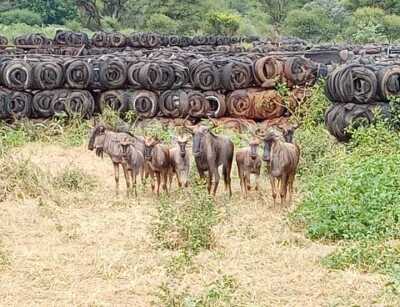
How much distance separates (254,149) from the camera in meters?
7.82

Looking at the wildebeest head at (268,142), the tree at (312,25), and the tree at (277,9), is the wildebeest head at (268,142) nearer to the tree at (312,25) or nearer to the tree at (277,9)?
the tree at (312,25)

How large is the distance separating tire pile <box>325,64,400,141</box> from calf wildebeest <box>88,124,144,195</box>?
2.32m

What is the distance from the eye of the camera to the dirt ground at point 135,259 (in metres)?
5.34

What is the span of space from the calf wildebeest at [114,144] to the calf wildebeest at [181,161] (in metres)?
0.34

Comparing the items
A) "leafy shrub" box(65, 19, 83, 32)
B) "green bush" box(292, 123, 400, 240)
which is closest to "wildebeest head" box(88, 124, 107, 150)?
"green bush" box(292, 123, 400, 240)

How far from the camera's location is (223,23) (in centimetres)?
3644

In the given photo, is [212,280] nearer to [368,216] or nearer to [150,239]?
[150,239]

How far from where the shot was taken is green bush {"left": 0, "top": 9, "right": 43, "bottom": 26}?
39375 mm

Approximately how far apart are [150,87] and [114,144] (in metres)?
3.54

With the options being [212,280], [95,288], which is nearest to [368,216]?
[212,280]

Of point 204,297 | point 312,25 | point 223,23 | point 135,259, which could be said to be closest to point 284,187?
point 135,259

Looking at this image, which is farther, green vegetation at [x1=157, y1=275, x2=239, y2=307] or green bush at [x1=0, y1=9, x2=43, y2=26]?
green bush at [x1=0, y1=9, x2=43, y2=26]

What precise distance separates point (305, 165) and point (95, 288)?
3975 millimetres

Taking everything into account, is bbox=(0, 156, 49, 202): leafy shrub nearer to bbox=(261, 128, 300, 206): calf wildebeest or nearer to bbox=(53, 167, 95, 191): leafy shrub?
bbox=(53, 167, 95, 191): leafy shrub
